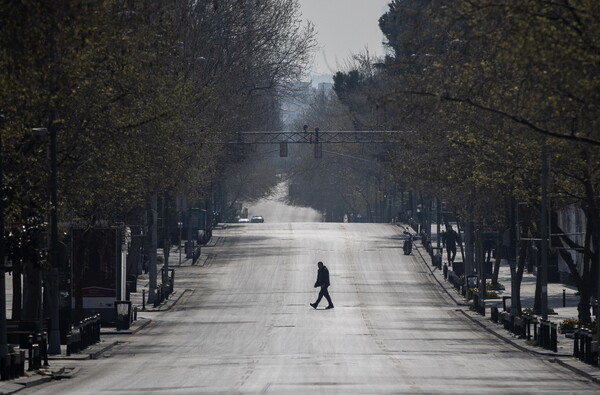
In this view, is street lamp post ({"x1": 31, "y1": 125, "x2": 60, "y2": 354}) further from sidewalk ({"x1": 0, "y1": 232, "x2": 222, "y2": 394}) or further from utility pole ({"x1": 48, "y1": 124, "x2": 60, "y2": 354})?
sidewalk ({"x1": 0, "y1": 232, "x2": 222, "y2": 394})

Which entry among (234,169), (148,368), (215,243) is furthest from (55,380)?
(234,169)

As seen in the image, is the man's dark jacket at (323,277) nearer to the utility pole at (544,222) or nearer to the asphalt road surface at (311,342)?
the asphalt road surface at (311,342)

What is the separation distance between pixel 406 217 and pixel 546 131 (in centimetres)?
9193

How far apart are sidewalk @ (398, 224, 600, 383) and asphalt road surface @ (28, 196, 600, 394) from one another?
0.45m

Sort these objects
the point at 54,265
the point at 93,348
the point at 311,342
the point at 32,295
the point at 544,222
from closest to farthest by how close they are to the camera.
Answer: the point at 54,265 < the point at 93,348 < the point at 311,342 < the point at 544,222 < the point at 32,295

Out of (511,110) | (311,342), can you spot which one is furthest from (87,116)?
(511,110)

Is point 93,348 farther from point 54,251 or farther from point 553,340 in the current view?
point 553,340

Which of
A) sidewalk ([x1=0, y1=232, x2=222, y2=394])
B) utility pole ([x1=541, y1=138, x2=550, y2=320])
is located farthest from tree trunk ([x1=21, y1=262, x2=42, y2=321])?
utility pole ([x1=541, y1=138, x2=550, y2=320])

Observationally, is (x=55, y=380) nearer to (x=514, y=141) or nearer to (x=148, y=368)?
(x=148, y=368)

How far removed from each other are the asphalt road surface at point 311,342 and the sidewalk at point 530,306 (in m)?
0.45

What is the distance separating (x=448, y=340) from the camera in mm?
42125

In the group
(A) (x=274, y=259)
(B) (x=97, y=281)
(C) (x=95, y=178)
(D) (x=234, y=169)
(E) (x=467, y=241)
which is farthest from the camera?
(D) (x=234, y=169)

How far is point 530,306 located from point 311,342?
19107 mm

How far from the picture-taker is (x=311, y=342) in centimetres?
4084
